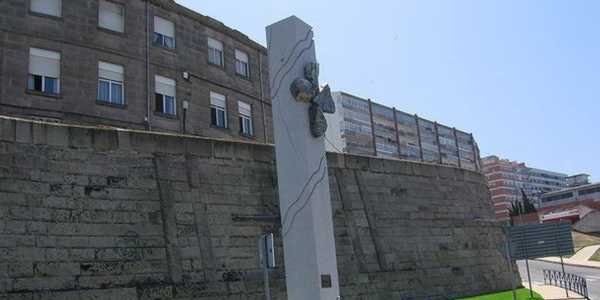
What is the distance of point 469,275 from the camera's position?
19312 mm

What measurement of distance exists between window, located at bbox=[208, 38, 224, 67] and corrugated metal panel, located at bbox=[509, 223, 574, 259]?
47.8ft

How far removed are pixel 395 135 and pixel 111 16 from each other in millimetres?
60017

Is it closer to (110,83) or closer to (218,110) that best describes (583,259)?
(218,110)

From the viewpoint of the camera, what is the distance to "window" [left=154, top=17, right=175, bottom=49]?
23.9 meters

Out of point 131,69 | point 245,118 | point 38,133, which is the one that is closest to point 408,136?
point 245,118

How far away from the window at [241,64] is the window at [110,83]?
6513 mm

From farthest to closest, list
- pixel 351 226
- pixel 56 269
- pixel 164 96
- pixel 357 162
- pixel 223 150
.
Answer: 1. pixel 164 96
2. pixel 357 162
3. pixel 351 226
4. pixel 223 150
5. pixel 56 269

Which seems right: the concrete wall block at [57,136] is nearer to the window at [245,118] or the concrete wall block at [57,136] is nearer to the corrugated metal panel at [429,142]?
the window at [245,118]

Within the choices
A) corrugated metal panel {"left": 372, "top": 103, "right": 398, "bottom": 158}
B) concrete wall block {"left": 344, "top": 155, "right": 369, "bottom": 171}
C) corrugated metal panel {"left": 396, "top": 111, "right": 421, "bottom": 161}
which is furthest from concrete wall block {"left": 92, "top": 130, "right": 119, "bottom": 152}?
corrugated metal panel {"left": 396, "top": 111, "right": 421, "bottom": 161}

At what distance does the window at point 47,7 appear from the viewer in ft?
67.1

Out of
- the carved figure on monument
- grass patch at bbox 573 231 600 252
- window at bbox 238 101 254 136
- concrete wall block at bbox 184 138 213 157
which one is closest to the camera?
the carved figure on monument

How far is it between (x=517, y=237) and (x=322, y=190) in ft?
35.1

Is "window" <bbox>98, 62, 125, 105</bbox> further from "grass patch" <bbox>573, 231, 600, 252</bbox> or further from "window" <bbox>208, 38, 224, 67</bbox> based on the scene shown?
"grass patch" <bbox>573, 231, 600, 252</bbox>

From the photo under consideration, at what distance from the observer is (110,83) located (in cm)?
2178
